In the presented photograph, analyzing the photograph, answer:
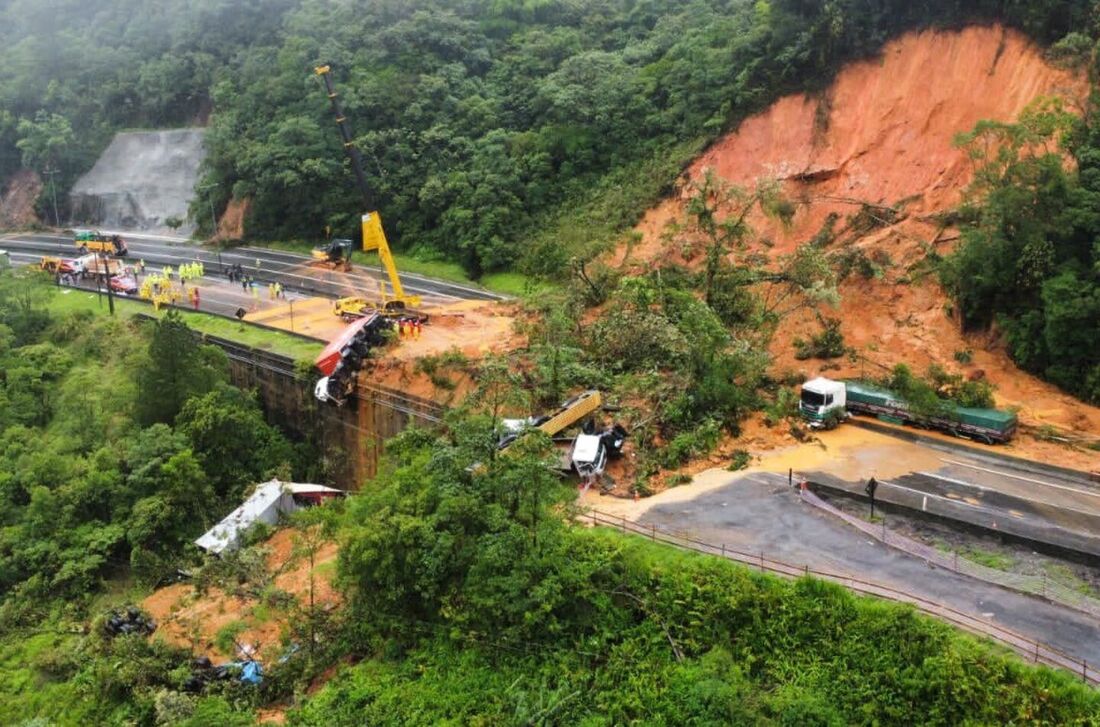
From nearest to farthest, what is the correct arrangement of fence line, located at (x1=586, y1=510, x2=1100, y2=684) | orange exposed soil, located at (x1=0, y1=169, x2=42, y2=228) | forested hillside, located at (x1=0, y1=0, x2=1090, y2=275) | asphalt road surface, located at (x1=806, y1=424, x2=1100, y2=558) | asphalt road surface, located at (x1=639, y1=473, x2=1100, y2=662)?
fence line, located at (x1=586, y1=510, x2=1100, y2=684)
asphalt road surface, located at (x1=639, y1=473, x2=1100, y2=662)
asphalt road surface, located at (x1=806, y1=424, x2=1100, y2=558)
forested hillside, located at (x1=0, y1=0, x2=1090, y2=275)
orange exposed soil, located at (x1=0, y1=169, x2=42, y2=228)

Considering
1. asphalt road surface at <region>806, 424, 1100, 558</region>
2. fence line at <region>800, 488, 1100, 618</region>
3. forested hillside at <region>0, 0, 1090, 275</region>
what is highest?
forested hillside at <region>0, 0, 1090, 275</region>

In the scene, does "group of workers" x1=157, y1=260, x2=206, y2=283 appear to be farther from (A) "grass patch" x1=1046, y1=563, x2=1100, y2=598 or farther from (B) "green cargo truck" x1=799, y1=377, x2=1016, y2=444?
(A) "grass patch" x1=1046, y1=563, x2=1100, y2=598

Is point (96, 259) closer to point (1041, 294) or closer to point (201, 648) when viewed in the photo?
point (201, 648)

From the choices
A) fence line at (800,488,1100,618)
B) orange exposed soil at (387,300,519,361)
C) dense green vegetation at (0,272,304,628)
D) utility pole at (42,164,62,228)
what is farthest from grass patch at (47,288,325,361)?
utility pole at (42,164,62,228)

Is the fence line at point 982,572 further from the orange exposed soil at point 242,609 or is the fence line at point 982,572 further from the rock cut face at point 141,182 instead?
the rock cut face at point 141,182

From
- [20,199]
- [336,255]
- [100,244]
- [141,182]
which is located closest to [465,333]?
[336,255]

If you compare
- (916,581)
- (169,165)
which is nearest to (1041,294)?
(916,581)
